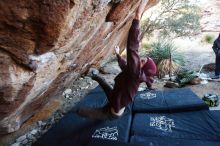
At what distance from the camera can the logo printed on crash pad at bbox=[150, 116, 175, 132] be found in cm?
488

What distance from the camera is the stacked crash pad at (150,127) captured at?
4477mm

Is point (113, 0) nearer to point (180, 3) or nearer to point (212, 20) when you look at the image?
point (180, 3)

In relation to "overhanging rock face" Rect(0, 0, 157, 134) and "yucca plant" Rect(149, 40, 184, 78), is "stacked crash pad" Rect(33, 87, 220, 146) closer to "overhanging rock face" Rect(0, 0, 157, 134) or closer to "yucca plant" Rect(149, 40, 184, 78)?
"overhanging rock face" Rect(0, 0, 157, 134)

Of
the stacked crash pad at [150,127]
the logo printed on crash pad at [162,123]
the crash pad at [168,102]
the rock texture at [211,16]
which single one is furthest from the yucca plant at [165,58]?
the rock texture at [211,16]

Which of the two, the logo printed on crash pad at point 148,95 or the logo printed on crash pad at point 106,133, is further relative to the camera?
the logo printed on crash pad at point 148,95

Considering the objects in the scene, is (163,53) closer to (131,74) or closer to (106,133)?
(106,133)

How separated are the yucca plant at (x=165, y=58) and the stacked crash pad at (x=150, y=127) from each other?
3.10m

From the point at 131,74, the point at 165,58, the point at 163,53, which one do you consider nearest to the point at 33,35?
the point at 131,74

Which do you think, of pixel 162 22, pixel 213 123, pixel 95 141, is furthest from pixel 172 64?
pixel 95 141

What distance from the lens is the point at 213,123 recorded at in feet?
16.2

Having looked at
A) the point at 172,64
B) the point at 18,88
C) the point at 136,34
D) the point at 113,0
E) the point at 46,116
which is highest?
the point at 113,0

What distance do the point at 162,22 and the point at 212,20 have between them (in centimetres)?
443

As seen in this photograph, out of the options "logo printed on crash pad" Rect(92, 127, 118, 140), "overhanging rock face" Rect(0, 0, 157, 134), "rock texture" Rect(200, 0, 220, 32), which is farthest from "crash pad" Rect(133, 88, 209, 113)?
"rock texture" Rect(200, 0, 220, 32)

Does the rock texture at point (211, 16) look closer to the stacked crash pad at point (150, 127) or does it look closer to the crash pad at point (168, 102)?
the crash pad at point (168, 102)
